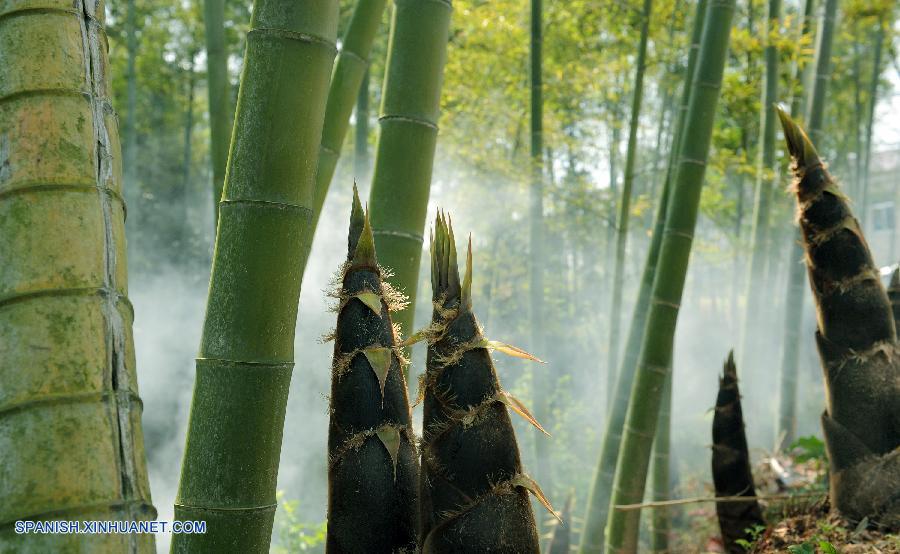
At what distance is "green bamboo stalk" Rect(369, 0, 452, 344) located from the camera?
2.04 m

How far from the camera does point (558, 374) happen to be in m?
15.7

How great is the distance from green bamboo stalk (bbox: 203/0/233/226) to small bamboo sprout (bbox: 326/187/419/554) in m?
1.79

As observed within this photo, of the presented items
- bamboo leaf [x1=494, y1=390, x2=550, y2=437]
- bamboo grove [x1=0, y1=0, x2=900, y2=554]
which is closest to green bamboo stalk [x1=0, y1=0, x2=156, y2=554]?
bamboo grove [x1=0, y1=0, x2=900, y2=554]

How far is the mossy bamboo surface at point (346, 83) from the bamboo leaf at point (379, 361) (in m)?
1.00

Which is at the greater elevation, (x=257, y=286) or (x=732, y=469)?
(x=257, y=286)

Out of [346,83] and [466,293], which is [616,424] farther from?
[466,293]

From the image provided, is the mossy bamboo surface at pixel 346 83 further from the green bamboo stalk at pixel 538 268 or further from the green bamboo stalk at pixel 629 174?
the green bamboo stalk at pixel 538 268

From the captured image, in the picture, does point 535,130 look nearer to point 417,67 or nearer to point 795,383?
point 795,383

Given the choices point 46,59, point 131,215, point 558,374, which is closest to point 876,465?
point 46,59

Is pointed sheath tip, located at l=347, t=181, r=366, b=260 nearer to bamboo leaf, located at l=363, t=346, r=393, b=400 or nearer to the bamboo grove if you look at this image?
the bamboo grove

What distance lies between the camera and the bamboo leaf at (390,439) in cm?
151

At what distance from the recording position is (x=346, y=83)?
2.57 meters

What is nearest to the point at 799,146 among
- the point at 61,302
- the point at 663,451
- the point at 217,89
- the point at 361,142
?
the point at 61,302

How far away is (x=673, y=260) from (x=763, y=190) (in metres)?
6.11
